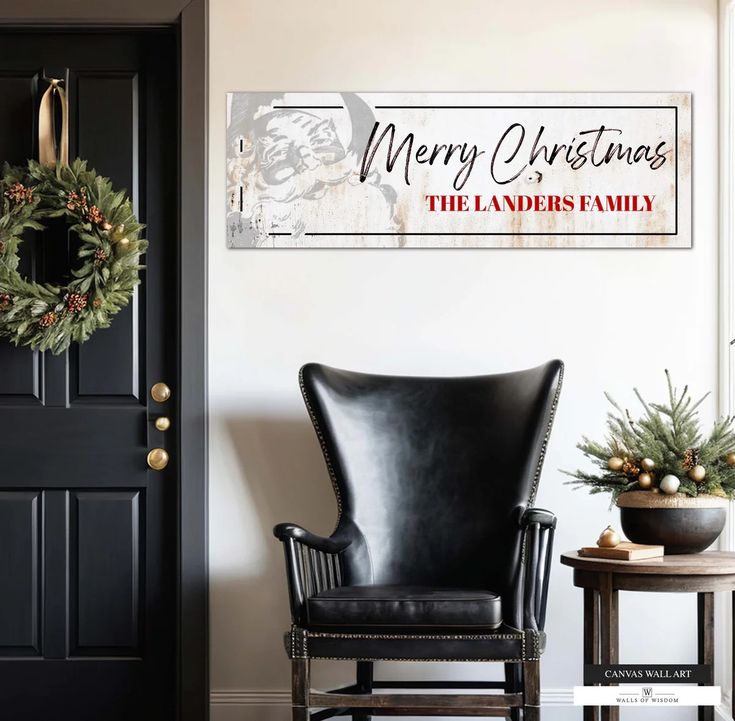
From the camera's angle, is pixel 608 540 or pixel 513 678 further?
pixel 513 678

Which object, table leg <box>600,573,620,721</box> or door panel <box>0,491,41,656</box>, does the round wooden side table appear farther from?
door panel <box>0,491,41,656</box>

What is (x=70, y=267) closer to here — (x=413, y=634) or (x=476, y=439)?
(x=476, y=439)

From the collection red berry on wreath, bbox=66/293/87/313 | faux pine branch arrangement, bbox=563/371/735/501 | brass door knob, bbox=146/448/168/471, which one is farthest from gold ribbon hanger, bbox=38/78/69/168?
faux pine branch arrangement, bbox=563/371/735/501

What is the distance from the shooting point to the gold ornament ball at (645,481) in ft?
8.16

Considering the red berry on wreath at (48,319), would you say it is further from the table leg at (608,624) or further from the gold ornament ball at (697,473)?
the gold ornament ball at (697,473)

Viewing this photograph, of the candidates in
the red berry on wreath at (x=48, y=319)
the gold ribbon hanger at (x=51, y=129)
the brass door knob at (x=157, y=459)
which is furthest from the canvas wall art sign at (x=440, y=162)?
the brass door knob at (x=157, y=459)

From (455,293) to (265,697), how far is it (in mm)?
1355

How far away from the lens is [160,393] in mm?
3020

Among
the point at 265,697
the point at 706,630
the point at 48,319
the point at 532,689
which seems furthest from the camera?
the point at 265,697

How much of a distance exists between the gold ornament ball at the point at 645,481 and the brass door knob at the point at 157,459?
1406 millimetres

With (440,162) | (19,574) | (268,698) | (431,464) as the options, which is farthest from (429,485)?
(19,574)

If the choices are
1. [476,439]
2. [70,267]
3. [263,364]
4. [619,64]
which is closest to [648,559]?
[476,439]

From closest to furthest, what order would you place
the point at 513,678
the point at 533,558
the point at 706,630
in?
the point at 533,558
the point at 513,678
the point at 706,630

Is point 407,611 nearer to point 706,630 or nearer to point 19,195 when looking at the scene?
point 706,630
